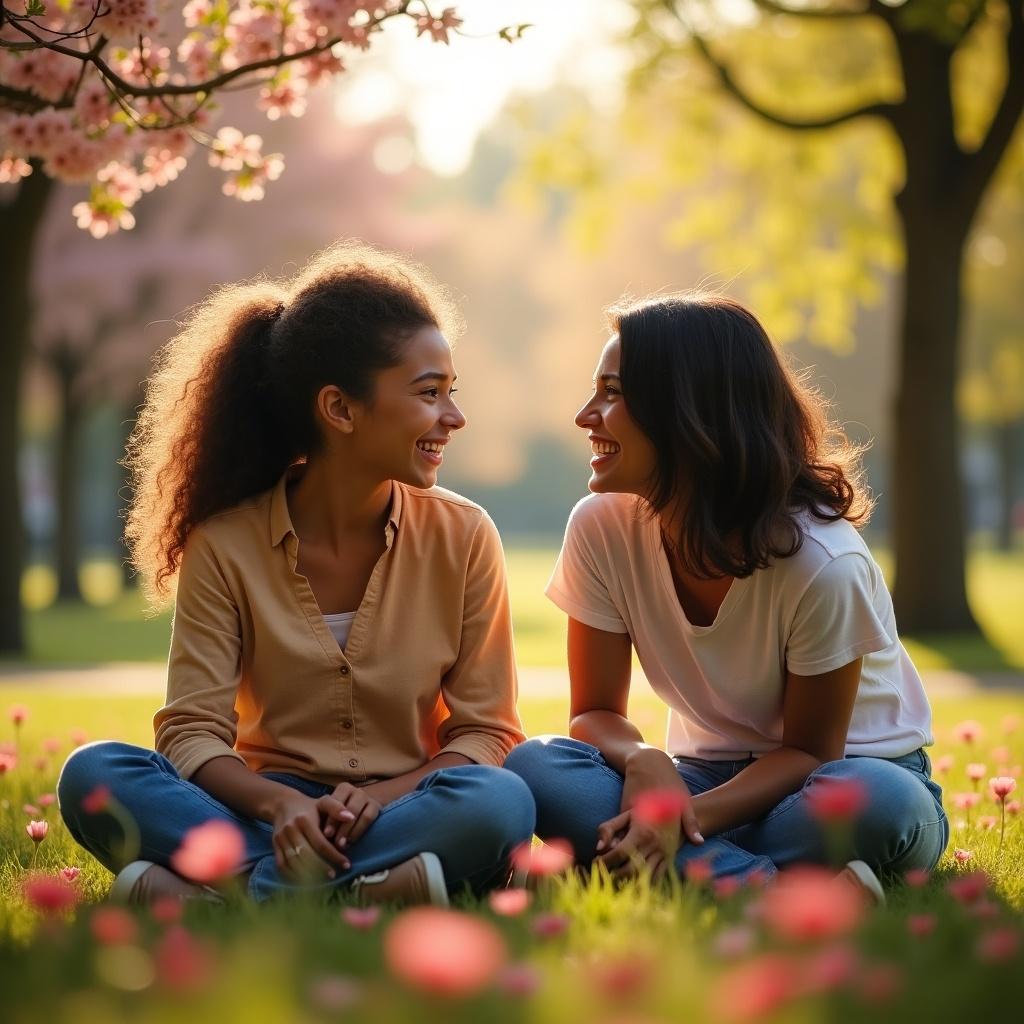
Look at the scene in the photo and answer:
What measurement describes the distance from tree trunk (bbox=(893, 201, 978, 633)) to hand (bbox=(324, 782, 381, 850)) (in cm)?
978

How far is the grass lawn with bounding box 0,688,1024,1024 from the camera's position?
185 cm

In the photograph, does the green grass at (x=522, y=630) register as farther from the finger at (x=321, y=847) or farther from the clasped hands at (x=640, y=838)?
the clasped hands at (x=640, y=838)

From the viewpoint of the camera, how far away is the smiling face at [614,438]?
3.84m

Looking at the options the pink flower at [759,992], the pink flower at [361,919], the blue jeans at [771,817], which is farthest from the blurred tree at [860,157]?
the pink flower at [759,992]

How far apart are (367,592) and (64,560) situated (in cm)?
1820

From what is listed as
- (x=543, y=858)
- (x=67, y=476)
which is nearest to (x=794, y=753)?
(x=543, y=858)

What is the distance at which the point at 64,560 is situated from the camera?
829 inches

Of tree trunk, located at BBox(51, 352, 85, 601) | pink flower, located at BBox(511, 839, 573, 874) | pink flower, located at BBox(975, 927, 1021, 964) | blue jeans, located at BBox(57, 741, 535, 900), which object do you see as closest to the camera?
pink flower, located at BBox(975, 927, 1021, 964)

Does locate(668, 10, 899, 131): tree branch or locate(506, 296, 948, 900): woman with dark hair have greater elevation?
locate(668, 10, 899, 131): tree branch

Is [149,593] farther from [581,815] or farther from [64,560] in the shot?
[64,560]

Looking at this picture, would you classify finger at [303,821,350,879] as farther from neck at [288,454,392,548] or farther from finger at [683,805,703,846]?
neck at [288,454,392,548]

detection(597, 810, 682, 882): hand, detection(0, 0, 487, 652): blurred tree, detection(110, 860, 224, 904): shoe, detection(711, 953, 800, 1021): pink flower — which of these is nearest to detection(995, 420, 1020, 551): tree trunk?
detection(0, 0, 487, 652): blurred tree

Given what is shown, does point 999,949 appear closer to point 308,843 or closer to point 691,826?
point 691,826

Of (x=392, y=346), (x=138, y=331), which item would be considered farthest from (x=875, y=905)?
(x=138, y=331)
